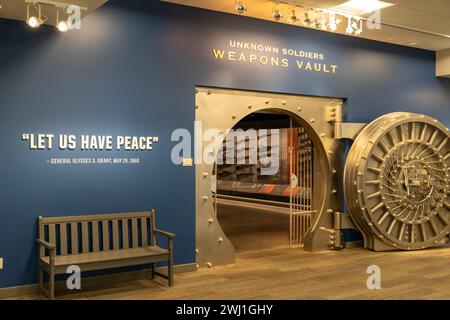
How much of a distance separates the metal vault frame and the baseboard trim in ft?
0.96

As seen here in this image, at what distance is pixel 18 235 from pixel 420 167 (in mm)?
5547

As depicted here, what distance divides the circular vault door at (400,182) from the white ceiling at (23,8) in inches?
162

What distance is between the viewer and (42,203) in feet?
→ 16.7

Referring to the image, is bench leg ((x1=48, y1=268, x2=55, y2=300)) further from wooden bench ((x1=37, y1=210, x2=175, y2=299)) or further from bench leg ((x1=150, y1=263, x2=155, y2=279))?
bench leg ((x1=150, y1=263, x2=155, y2=279))

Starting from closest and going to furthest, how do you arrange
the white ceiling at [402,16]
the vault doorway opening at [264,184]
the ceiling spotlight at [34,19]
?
the ceiling spotlight at [34,19]
the white ceiling at [402,16]
the vault doorway opening at [264,184]

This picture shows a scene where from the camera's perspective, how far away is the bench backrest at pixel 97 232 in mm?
5125

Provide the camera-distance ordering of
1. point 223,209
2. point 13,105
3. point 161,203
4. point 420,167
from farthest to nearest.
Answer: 1. point 223,209
2. point 420,167
3. point 161,203
4. point 13,105

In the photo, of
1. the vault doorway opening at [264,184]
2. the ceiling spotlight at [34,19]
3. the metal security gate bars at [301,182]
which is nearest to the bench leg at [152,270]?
the vault doorway opening at [264,184]

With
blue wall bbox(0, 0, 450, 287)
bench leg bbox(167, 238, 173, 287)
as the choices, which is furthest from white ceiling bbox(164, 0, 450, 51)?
bench leg bbox(167, 238, 173, 287)

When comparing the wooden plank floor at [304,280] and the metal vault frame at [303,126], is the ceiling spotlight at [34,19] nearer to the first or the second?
the metal vault frame at [303,126]

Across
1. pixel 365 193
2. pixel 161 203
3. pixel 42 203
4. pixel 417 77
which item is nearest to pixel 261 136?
pixel 417 77

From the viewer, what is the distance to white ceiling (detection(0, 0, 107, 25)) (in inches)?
177

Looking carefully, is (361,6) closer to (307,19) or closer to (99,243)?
(307,19)

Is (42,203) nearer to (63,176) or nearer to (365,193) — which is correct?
(63,176)
